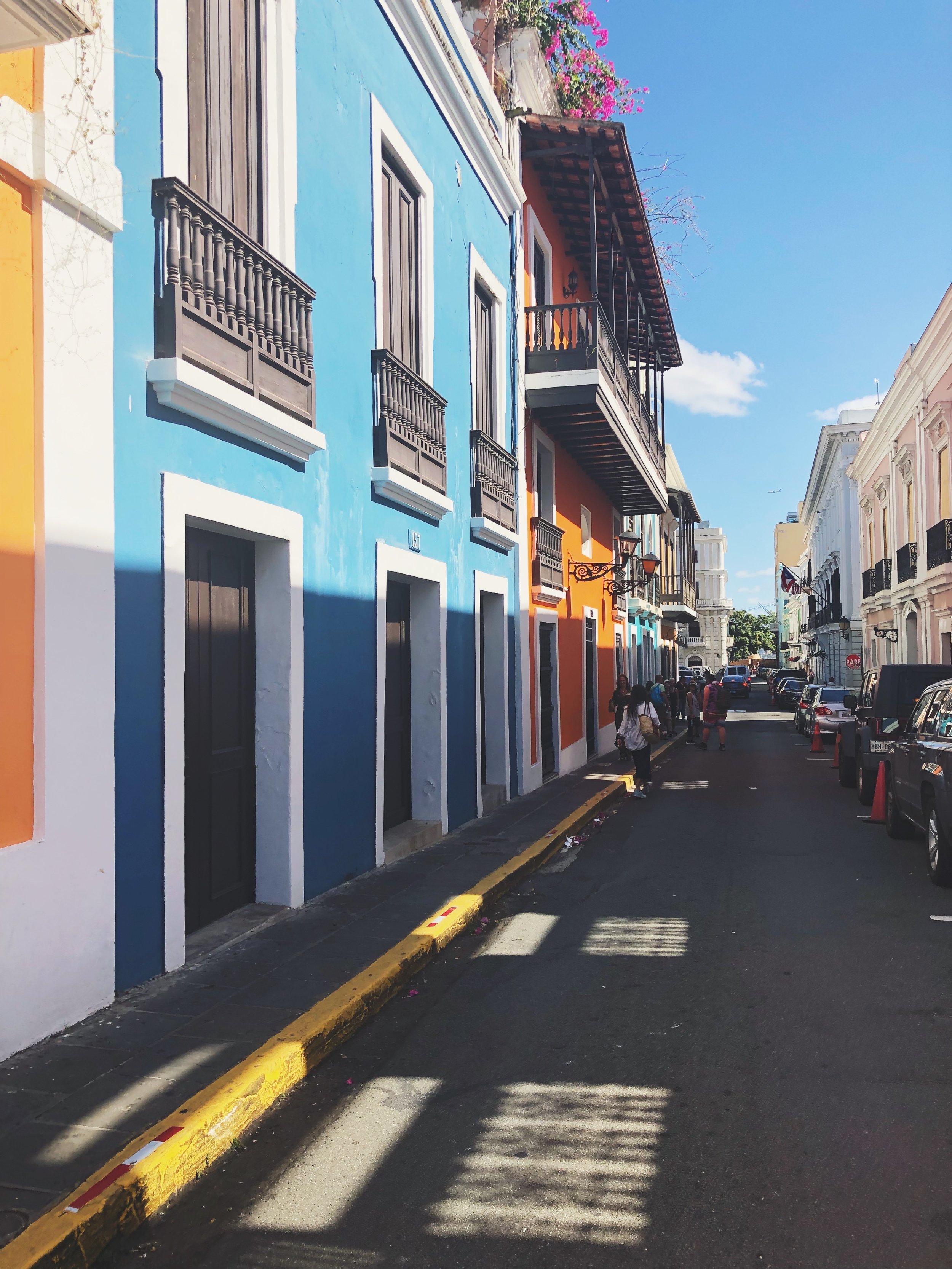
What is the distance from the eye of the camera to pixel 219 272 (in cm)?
592

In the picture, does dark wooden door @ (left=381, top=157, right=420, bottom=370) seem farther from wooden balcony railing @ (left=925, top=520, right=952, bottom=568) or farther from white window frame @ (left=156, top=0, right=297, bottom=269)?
wooden balcony railing @ (left=925, top=520, right=952, bottom=568)

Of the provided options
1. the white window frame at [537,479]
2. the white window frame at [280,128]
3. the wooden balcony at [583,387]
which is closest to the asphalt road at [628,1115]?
the white window frame at [280,128]

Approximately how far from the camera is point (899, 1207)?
3.13m

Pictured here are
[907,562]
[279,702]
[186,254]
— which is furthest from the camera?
[907,562]

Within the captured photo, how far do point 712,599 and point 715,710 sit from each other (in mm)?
73659

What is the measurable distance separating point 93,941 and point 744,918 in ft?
14.3

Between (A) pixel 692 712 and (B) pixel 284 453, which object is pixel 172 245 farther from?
(A) pixel 692 712

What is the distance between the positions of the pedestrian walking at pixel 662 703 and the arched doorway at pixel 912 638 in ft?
22.3

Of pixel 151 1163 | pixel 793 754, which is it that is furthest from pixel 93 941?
pixel 793 754

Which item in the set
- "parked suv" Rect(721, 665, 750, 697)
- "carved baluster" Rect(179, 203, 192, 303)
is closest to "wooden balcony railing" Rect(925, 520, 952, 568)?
"carved baluster" Rect(179, 203, 192, 303)

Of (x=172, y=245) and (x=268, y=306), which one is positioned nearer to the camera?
(x=172, y=245)

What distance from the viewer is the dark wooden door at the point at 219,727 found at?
6.05 metres

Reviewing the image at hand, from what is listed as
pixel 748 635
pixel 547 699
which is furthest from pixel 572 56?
pixel 748 635

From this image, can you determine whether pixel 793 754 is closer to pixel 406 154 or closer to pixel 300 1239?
pixel 406 154
